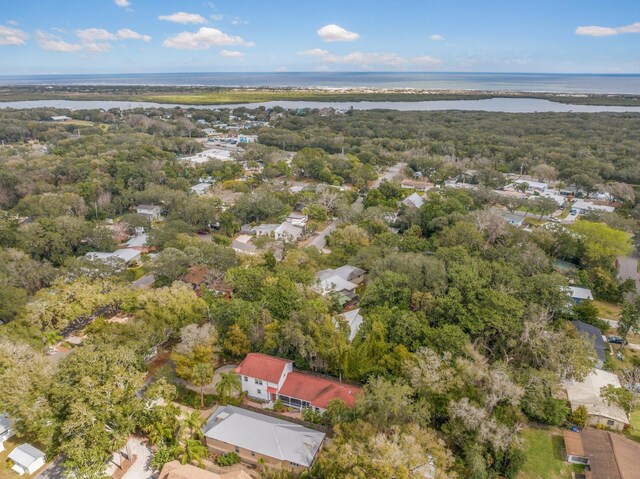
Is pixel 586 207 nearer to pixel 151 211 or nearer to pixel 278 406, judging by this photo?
pixel 278 406

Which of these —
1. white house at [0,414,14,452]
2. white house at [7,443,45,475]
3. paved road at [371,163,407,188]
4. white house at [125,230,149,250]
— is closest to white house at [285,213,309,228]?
white house at [125,230,149,250]

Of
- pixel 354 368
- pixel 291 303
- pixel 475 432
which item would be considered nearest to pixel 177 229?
pixel 291 303

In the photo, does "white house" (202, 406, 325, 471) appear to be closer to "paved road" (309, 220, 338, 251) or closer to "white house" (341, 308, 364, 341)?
"white house" (341, 308, 364, 341)

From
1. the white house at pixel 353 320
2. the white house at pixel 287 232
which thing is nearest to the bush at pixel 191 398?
the white house at pixel 353 320

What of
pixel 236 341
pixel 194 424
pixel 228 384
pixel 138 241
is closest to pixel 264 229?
pixel 138 241

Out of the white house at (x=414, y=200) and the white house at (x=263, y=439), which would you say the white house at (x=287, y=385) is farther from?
the white house at (x=414, y=200)

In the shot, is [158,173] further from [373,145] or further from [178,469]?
[178,469]
